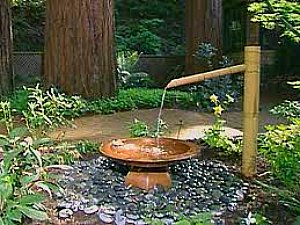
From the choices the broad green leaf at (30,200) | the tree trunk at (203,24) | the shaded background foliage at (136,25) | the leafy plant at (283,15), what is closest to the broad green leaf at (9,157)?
the broad green leaf at (30,200)

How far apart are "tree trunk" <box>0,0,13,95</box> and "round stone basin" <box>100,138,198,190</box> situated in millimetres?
4353

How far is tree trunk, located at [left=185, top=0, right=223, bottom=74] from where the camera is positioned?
31.1 feet

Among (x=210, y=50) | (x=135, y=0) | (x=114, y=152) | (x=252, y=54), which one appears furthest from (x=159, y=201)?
(x=135, y=0)

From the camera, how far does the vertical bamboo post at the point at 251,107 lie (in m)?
3.64

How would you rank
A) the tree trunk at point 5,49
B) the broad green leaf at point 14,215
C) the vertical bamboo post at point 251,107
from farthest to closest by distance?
the tree trunk at point 5,49, the vertical bamboo post at point 251,107, the broad green leaf at point 14,215

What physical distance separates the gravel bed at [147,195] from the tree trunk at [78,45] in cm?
352

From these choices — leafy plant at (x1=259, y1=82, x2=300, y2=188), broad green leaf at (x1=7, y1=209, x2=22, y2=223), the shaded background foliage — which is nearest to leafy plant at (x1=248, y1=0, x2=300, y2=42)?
leafy plant at (x1=259, y1=82, x2=300, y2=188)

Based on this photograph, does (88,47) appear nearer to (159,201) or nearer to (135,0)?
(159,201)

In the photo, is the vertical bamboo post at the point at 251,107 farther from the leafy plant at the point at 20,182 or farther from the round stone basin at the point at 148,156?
the leafy plant at the point at 20,182

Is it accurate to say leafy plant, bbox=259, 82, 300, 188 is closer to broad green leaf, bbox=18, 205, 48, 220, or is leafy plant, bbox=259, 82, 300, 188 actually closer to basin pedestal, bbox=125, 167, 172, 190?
basin pedestal, bbox=125, 167, 172, 190

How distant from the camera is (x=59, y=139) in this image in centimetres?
509

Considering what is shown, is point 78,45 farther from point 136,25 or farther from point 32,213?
point 136,25

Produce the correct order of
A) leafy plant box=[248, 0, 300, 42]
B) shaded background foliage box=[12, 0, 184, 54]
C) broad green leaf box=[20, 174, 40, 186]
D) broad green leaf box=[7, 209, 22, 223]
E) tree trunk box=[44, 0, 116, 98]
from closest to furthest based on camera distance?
broad green leaf box=[7, 209, 22, 223], broad green leaf box=[20, 174, 40, 186], leafy plant box=[248, 0, 300, 42], tree trunk box=[44, 0, 116, 98], shaded background foliage box=[12, 0, 184, 54]

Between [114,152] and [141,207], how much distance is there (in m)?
0.52
